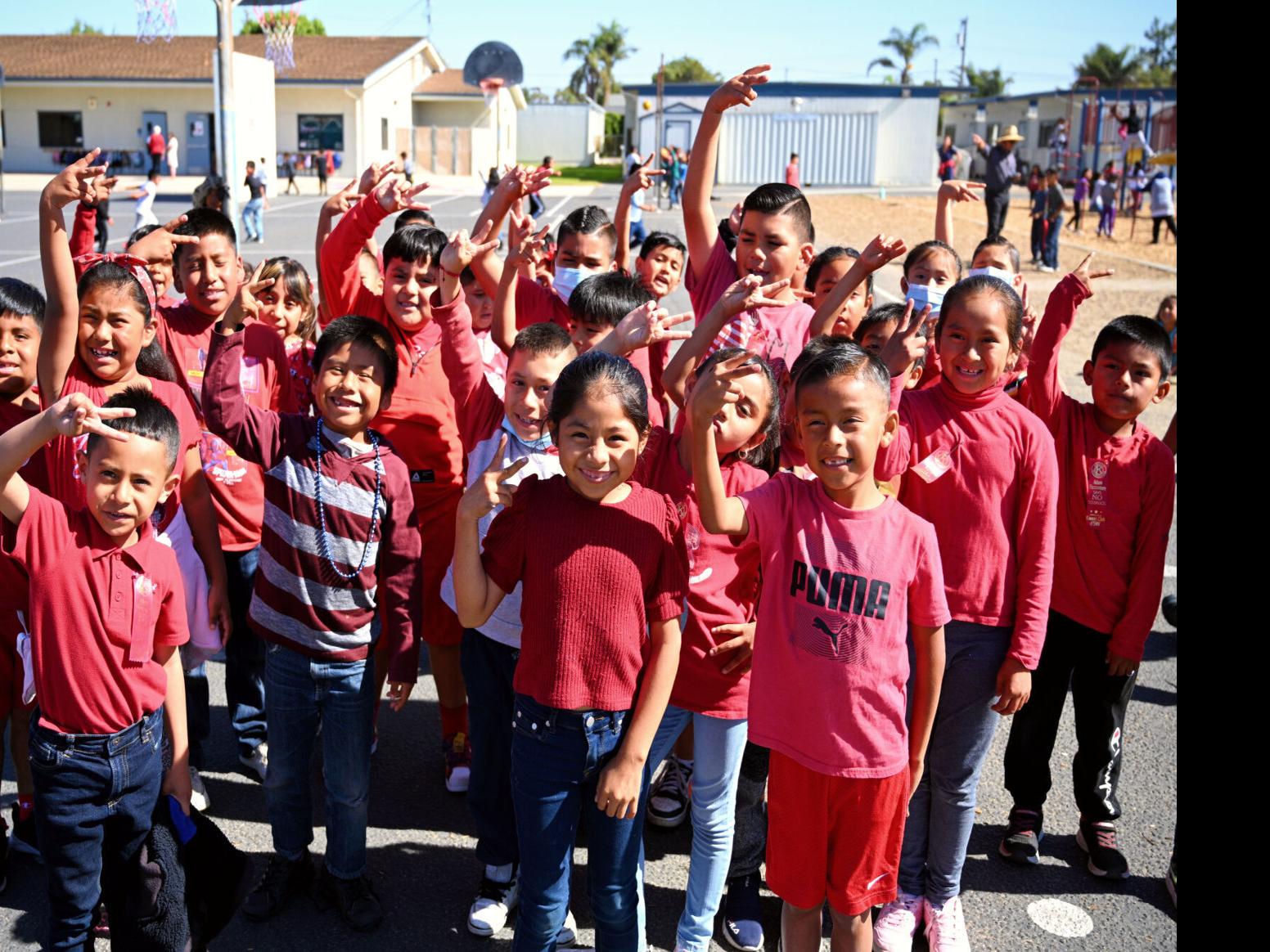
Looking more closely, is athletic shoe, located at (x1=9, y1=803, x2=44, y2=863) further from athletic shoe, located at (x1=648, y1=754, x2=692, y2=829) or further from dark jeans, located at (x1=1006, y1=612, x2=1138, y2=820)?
dark jeans, located at (x1=1006, y1=612, x2=1138, y2=820)

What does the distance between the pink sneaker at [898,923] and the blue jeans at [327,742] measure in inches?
59.5

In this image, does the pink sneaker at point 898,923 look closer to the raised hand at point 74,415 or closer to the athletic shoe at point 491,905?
the athletic shoe at point 491,905

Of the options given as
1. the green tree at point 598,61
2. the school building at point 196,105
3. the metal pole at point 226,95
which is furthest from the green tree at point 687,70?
the metal pole at point 226,95

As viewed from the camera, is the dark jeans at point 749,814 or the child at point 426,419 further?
the child at point 426,419

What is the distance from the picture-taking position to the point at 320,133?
4756 cm

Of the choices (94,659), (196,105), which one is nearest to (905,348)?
(94,659)

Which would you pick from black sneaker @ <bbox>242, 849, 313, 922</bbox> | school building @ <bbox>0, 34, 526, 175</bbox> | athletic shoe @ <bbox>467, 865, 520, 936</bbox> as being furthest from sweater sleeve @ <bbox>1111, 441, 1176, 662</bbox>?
school building @ <bbox>0, 34, 526, 175</bbox>

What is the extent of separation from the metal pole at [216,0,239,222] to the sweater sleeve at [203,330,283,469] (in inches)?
277

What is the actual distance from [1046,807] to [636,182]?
3.07 m

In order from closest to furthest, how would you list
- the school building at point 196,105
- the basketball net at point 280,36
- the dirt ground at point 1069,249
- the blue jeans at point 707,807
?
the blue jeans at point 707,807
the dirt ground at point 1069,249
the basketball net at point 280,36
the school building at point 196,105

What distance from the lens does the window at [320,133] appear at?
47375mm

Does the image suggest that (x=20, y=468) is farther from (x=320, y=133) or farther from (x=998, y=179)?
(x=320, y=133)
